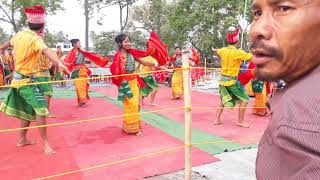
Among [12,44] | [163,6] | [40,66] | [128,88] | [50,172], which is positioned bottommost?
[50,172]

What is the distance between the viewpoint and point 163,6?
25422 millimetres

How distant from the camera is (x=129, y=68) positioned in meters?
5.02

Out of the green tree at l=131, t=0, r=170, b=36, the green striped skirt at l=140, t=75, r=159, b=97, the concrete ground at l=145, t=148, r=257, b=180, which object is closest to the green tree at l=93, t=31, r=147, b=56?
the green tree at l=131, t=0, r=170, b=36

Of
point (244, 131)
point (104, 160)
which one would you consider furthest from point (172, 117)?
point (104, 160)

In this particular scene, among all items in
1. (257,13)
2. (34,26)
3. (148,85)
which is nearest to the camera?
(257,13)

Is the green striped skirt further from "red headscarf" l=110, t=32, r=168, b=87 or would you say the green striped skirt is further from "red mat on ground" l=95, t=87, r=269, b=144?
"red headscarf" l=110, t=32, r=168, b=87

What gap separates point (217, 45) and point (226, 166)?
52.8ft

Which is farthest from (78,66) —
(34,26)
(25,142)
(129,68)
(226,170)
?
(226,170)

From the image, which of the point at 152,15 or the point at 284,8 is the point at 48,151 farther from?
the point at 152,15

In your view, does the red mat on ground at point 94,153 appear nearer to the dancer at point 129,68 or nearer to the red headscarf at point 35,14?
the dancer at point 129,68

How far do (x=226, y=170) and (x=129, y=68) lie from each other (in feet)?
7.26

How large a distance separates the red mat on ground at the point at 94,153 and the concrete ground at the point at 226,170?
0.12 meters

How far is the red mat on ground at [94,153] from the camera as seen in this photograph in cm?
349

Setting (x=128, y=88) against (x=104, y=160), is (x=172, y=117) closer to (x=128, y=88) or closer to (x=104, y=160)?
(x=128, y=88)
